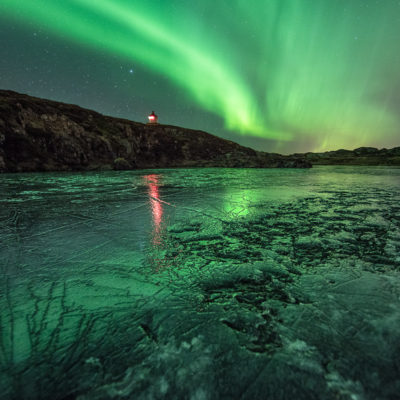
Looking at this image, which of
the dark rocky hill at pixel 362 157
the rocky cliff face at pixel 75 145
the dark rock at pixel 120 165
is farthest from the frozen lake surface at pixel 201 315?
the dark rocky hill at pixel 362 157

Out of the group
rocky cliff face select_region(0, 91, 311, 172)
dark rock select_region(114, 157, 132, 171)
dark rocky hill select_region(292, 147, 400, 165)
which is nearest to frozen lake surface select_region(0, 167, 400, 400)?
dark rock select_region(114, 157, 132, 171)

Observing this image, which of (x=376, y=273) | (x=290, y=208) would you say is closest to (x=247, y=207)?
(x=290, y=208)

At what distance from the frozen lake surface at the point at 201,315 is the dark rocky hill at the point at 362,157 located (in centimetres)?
5000

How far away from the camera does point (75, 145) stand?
23969mm

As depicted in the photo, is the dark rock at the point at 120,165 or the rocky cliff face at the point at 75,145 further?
the dark rock at the point at 120,165

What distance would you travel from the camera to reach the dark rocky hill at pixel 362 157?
137 ft

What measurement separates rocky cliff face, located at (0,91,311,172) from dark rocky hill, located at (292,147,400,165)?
84.6 ft

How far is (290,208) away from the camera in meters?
4.21

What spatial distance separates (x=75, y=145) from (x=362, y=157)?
203 feet

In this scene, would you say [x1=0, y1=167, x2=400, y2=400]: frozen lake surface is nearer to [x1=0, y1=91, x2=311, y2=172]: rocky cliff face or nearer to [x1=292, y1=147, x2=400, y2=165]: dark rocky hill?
[x1=0, y1=91, x2=311, y2=172]: rocky cliff face

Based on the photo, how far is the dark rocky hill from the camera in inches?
1647

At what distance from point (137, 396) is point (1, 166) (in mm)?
23048

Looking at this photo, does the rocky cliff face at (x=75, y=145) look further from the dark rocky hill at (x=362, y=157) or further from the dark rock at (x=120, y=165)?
the dark rocky hill at (x=362, y=157)

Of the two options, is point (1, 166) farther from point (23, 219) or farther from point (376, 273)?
point (376, 273)
